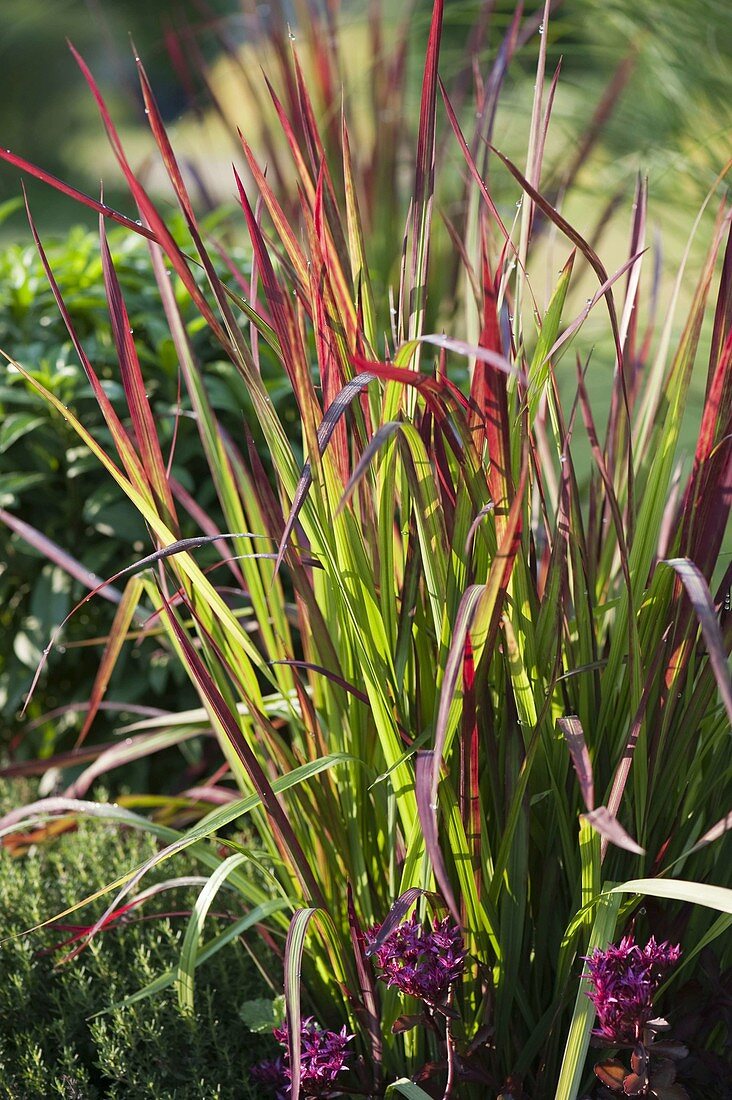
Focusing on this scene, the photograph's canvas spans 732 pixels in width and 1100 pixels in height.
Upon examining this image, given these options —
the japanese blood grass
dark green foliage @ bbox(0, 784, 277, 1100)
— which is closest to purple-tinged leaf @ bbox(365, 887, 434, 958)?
the japanese blood grass

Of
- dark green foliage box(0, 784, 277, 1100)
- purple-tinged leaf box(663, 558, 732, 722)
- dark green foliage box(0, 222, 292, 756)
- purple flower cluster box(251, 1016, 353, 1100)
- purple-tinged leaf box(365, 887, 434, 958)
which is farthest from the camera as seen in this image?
dark green foliage box(0, 222, 292, 756)

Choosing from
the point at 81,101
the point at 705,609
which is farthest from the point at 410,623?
the point at 81,101

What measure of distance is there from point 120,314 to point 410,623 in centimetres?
40

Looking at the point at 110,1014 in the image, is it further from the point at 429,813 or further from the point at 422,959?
the point at 429,813

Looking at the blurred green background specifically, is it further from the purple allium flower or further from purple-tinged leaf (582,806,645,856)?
purple-tinged leaf (582,806,645,856)

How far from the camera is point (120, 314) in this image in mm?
914

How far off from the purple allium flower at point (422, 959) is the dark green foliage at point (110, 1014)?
10.4 inches

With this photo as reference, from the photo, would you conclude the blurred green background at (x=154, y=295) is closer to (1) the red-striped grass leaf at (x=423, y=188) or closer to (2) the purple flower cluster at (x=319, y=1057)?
(1) the red-striped grass leaf at (x=423, y=188)

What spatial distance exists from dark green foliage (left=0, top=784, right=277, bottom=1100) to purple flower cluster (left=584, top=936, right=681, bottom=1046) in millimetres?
392

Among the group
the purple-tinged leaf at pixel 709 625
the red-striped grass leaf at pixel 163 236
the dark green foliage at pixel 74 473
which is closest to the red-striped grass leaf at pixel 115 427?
the red-striped grass leaf at pixel 163 236

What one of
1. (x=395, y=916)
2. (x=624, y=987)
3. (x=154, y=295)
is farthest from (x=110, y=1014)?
(x=154, y=295)

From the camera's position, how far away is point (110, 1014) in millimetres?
1030

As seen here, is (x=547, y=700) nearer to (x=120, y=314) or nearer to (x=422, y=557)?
(x=422, y=557)

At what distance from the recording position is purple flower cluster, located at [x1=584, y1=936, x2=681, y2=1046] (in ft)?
2.39
